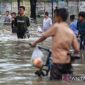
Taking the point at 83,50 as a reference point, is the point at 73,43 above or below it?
above

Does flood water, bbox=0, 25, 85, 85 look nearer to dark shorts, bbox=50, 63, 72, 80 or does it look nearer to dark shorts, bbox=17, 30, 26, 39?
dark shorts, bbox=50, 63, 72, 80

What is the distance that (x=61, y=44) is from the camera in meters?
10.1

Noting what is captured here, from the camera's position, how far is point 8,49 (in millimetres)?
19703

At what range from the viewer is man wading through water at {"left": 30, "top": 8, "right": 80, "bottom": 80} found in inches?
394

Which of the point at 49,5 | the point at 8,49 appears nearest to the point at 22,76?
the point at 8,49

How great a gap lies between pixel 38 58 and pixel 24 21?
1427 cm

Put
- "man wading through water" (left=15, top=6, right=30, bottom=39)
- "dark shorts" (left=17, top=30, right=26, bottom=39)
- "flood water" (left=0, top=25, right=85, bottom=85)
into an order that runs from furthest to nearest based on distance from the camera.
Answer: "dark shorts" (left=17, top=30, right=26, bottom=39) < "man wading through water" (left=15, top=6, right=30, bottom=39) < "flood water" (left=0, top=25, right=85, bottom=85)

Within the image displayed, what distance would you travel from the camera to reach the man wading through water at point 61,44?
394 inches

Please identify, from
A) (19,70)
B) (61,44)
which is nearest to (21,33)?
(19,70)

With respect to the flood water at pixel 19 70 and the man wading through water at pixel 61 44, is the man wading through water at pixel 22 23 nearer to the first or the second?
the flood water at pixel 19 70

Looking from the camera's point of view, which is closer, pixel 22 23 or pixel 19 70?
pixel 19 70

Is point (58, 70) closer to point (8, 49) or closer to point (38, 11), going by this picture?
point (8, 49)

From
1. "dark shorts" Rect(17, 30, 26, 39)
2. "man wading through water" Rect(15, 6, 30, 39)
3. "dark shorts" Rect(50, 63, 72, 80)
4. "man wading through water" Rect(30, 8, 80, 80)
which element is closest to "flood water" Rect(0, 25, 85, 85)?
"dark shorts" Rect(50, 63, 72, 80)

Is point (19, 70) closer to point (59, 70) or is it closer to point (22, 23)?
point (59, 70)
